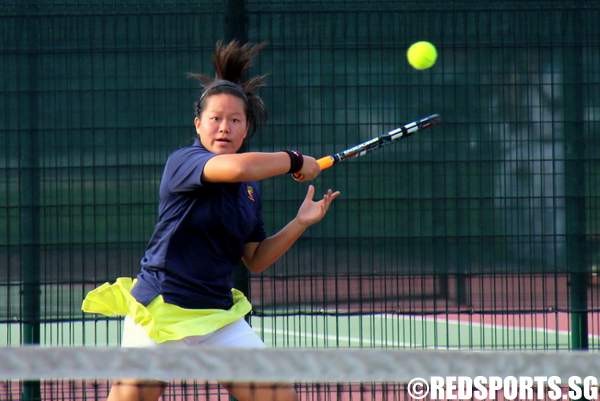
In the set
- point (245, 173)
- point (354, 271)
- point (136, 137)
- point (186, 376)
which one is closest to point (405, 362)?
point (186, 376)

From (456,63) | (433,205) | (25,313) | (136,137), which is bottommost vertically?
(25,313)

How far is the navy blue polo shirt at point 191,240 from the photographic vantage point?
11.8 ft

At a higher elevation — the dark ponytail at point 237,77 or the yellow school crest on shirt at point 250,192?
the dark ponytail at point 237,77

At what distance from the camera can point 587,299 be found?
5164 millimetres

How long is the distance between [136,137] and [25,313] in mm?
969

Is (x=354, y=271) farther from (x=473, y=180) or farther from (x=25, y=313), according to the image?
(x=25, y=313)

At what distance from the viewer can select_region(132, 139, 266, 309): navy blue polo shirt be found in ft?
11.8

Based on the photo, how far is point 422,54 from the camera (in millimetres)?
5074

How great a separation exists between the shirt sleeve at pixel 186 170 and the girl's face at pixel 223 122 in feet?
0.29

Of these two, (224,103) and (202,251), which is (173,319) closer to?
(202,251)

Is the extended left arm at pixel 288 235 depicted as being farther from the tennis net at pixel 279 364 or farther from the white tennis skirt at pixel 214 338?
the tennis net at pixel 279 364
